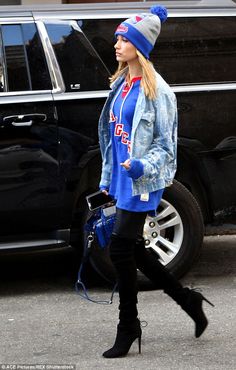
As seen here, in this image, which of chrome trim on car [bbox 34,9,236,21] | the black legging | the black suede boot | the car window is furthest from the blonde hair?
chrome trim on car [bbox 34,9,236,21]

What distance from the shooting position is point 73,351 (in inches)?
171

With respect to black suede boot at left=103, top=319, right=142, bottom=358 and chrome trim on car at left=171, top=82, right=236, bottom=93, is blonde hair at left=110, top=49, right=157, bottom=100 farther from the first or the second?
chrome trim on car at left=171, top=82, right=236, bottom=93

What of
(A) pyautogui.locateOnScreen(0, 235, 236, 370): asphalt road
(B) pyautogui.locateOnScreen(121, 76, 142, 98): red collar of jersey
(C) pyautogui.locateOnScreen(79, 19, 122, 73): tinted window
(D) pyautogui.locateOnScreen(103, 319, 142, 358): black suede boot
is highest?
(C) pyautogui.locateOnScreen(79, 19, 122, 73): tinted window

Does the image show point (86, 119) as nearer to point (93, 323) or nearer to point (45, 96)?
point (45, 96)

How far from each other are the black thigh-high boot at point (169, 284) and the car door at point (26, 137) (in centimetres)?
110

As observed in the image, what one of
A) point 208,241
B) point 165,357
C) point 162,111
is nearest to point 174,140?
point 162,111

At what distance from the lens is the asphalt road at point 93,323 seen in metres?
4.18

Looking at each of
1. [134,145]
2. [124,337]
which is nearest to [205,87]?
[134,145]

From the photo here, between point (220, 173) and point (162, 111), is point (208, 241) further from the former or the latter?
point (162, 111)

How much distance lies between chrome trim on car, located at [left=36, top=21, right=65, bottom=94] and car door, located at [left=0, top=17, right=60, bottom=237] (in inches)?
1.2

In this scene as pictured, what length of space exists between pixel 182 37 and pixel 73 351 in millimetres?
2334

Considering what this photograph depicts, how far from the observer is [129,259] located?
406 centimetres

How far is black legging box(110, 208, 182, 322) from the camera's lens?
402 centimetres

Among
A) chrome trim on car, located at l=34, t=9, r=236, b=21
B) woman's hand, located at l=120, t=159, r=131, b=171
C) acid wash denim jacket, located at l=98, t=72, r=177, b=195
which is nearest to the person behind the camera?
woman's hand, located at l=120, t=159, r=131, b=171
